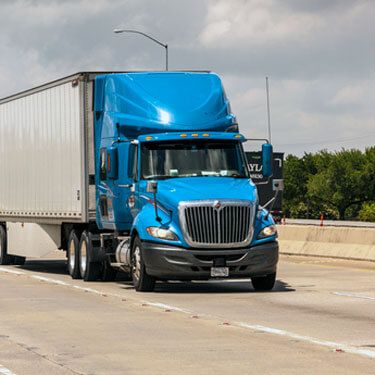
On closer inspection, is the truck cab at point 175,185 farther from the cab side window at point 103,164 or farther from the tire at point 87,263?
the tire at point 87,263

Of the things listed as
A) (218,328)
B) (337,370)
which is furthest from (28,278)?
(337,370)

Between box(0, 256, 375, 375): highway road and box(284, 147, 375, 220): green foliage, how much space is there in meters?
127

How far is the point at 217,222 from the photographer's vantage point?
68.8 feet

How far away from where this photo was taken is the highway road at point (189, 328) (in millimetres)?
11336

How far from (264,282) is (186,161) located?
261 cm

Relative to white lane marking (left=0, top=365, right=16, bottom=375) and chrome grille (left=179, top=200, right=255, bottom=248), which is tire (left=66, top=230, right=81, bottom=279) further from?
white lane marking (left=0, top=365, right=16, bottom=375)

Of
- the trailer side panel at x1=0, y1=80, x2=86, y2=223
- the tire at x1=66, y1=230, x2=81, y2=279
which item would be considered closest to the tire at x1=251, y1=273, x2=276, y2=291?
the trailer side panel at x1=0, y1=80, x2=86, y2=223

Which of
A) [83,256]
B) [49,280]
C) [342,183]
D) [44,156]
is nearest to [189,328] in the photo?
[83,256]

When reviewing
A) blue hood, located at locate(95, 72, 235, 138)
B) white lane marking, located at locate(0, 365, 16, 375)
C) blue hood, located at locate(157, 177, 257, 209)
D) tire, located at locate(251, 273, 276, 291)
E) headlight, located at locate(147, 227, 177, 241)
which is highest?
blue hood, located at locate(95, 72, 235, 138)

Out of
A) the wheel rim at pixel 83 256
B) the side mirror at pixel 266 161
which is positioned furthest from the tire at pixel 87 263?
the side mirror at pixel 266 161

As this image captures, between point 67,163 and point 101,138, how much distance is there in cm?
203

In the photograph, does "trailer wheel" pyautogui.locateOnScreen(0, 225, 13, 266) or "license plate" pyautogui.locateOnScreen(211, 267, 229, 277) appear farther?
"trailer wheel" pyautogui.locateOnScreen(0, 225, 13, 266)

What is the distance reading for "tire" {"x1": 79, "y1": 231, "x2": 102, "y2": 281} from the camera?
24.5 meters

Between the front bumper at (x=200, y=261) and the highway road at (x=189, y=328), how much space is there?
1.32ft
